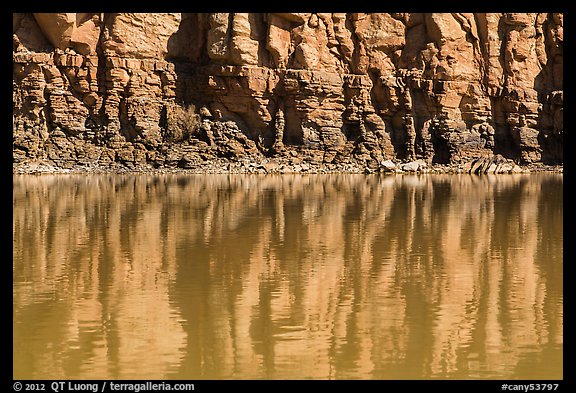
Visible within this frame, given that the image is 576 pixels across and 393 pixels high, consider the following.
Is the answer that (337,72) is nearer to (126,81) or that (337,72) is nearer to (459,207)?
(126,81)

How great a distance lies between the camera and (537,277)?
1179 cm

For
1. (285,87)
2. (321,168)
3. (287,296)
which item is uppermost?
(285,87)

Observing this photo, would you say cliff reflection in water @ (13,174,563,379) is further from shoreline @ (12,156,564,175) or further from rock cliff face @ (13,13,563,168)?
rock cliff face @ (13,13,563,168)

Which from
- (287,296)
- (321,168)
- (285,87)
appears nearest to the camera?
(287,296)

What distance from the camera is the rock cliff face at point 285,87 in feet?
162

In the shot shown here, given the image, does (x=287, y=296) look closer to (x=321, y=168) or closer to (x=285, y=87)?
(x=321, y=168)

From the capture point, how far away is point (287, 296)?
10500 millimetres

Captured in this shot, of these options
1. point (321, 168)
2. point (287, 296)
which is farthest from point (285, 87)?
point (287, 296)

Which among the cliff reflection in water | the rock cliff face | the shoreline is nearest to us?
the cliff reflection in water

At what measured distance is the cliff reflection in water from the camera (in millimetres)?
7727

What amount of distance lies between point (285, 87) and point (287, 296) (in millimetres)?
41253

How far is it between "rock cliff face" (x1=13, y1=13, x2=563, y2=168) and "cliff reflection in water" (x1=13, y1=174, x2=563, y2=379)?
29130 millimetres

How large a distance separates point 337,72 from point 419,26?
6872mm

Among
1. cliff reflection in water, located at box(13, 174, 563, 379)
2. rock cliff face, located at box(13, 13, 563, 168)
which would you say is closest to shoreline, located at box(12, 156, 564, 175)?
rock cliff face, located at box(13, 13, 563, 168)
